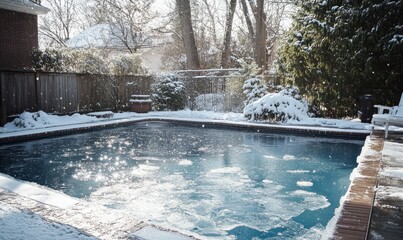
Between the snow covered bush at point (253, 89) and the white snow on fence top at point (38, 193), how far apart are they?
782 cm

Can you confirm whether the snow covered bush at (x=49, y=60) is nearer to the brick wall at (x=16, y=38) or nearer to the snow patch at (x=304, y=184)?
the brick wall at (x=16, y=38)

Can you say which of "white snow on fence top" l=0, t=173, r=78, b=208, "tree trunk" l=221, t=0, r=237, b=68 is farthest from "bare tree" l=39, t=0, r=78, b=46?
"white snow on fence top" l=0, t=173, r=78, b=208

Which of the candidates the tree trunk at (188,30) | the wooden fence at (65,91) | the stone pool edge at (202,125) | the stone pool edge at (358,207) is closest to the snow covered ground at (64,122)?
the stone pool edge at (202,125)

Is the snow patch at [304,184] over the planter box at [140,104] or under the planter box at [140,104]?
under

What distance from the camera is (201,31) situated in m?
21.7

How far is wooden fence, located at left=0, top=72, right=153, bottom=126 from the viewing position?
8570 mm

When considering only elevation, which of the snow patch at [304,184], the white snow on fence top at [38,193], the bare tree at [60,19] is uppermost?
the bare tree at [60,19]

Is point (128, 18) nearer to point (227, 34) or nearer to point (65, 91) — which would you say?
point (227, 34)

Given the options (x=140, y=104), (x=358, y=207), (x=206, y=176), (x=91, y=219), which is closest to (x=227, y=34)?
(x=140, y=104)

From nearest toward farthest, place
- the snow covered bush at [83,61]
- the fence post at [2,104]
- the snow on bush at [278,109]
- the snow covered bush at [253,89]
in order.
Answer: the fence post at [2,104], the snow on bush at [278,109], the snow covered bush at [253,89], the snow covered bush at [83,61]

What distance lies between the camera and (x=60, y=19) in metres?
29.5

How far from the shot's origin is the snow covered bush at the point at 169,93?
12.1 meters

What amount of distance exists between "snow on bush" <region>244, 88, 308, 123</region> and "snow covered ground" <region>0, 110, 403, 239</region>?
0.86 ft

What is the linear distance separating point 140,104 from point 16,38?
16.6 ft
